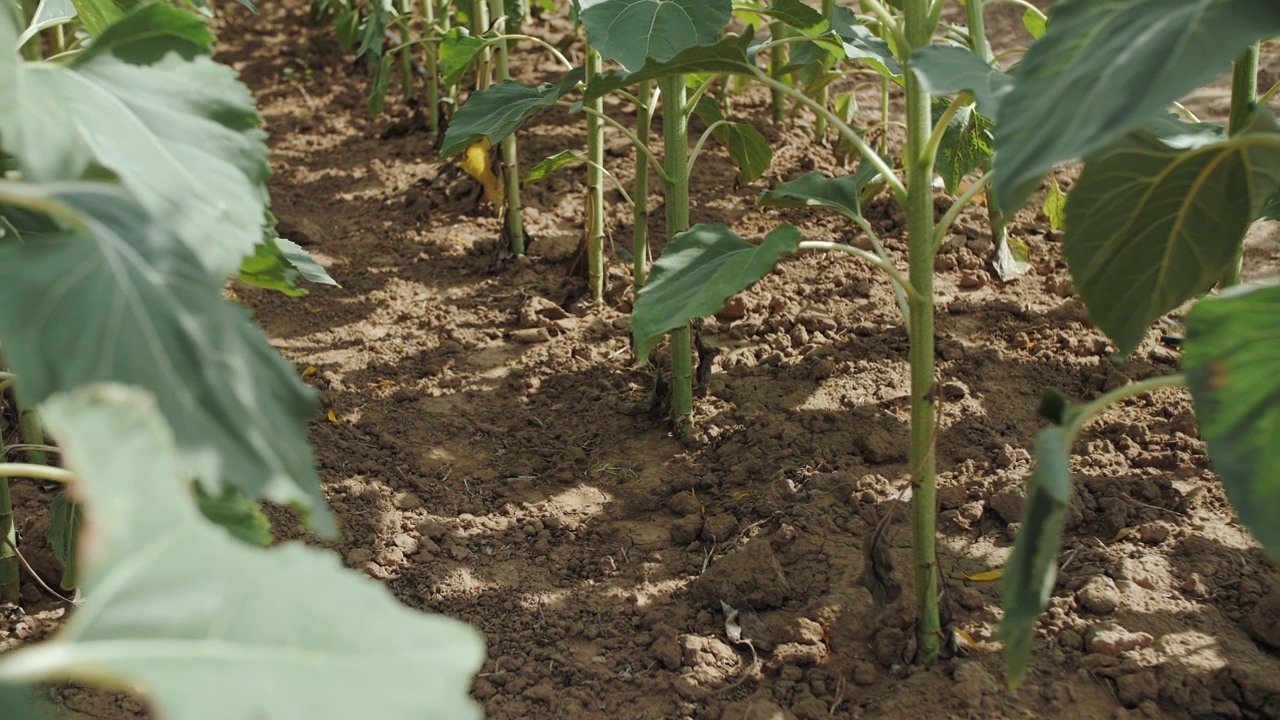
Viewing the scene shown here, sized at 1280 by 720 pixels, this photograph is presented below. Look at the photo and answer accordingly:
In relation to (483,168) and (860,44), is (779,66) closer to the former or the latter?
(483,168)

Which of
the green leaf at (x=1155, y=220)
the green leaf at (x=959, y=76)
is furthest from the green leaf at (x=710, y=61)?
the green leaf at (x=1155, y=220)

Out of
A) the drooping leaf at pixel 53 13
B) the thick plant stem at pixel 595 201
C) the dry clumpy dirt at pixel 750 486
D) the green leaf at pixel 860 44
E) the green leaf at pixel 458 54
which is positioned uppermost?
the drooping leaf at pixel 53 13

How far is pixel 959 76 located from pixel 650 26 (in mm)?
909

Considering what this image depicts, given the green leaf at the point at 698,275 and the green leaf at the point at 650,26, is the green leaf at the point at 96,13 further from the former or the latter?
the green leaf at the point at 698,275

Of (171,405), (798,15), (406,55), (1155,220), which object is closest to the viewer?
(171,405)

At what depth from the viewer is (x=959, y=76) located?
1577 mm

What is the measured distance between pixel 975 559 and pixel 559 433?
118cm

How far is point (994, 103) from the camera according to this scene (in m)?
1.52

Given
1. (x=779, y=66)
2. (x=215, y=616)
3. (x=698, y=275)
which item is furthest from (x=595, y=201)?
Result: (x=215, y=616)

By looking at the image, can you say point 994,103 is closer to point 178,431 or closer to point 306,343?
point 178,431

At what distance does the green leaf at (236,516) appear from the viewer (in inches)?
60.4

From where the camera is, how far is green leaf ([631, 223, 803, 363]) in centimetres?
175

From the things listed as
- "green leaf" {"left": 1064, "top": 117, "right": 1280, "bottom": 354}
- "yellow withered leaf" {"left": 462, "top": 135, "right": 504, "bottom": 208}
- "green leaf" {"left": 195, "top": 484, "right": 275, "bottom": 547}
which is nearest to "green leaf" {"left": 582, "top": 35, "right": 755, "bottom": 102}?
"green leaf" {"left": 1064, "top": 117, "right": 1280, "bottom": 354}

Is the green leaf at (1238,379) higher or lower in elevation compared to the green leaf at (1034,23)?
lower
